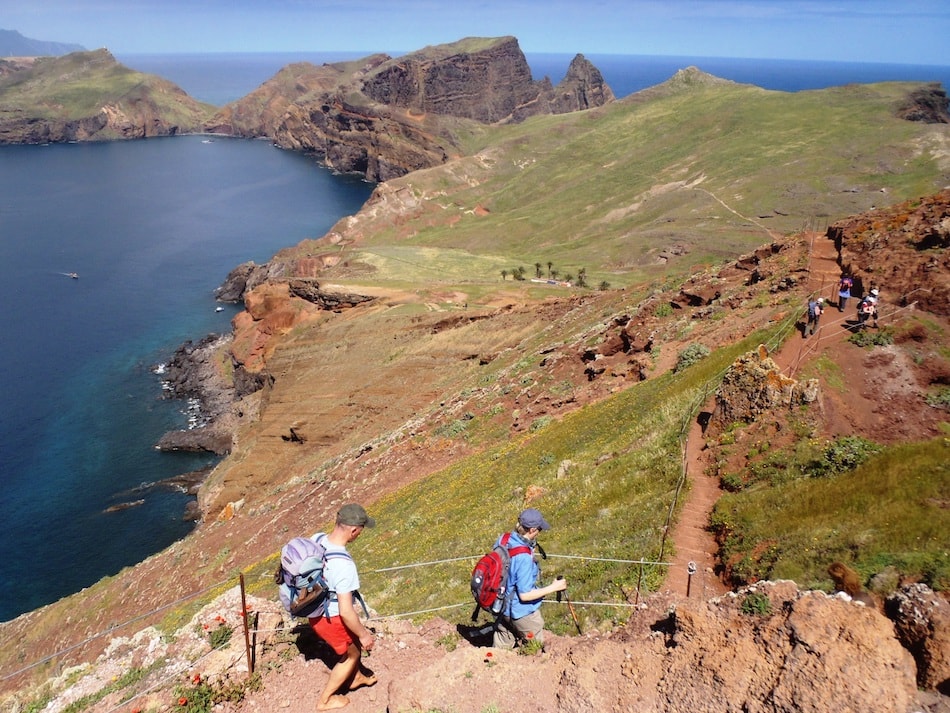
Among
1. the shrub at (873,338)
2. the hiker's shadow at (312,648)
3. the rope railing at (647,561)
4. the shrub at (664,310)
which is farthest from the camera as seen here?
the shrub at (664,310)

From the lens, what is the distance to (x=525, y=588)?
8.18 m

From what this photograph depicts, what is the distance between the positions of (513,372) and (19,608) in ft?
124

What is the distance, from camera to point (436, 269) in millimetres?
91375

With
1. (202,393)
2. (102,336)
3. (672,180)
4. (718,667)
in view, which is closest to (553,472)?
(718,667)

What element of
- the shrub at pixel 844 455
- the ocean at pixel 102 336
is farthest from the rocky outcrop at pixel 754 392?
the ocean at pixel 102 336

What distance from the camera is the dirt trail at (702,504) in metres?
10.2

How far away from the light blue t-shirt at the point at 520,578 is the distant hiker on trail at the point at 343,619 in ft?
6.51

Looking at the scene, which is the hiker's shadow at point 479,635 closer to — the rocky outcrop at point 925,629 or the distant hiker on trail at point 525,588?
the distant hiker on trail at point 525,588

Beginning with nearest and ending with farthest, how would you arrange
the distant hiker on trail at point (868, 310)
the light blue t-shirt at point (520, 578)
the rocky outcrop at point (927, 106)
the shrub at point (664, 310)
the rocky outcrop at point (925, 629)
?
the rocky outcrop at point (925, 629), the light blue t-shirt at point (520, 578), the distant hiker on trail at point (868, 310), the shrub at point (664, 310), the rocky outcrop at point (927, 106)

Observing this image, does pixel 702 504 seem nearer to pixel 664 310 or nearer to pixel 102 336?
pixel 664 310

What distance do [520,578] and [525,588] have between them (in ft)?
0.65

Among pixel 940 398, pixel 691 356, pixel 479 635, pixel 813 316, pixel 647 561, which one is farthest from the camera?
pixel 691 356

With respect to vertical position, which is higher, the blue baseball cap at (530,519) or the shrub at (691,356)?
the blue baseball cap at (530,519)

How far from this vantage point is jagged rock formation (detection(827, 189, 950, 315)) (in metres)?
19.0
